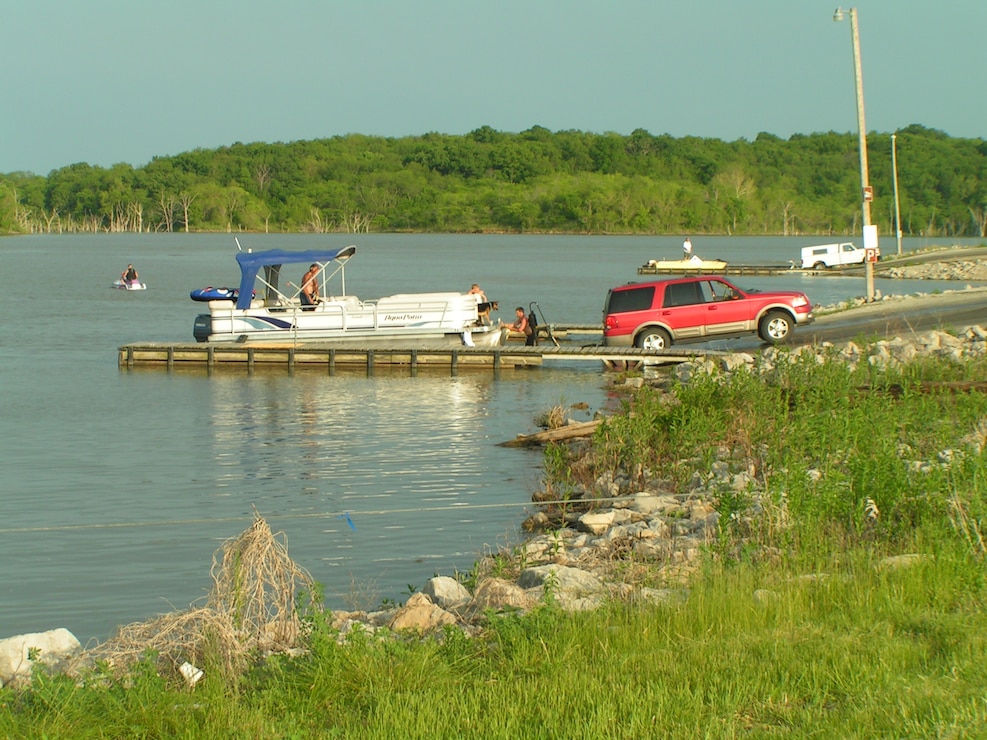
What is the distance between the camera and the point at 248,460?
19.0 meters

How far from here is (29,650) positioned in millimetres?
7094

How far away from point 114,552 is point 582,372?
735 inches

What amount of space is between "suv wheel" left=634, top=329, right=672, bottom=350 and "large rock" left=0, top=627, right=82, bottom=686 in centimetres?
2198

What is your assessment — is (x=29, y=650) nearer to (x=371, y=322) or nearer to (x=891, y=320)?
(x=371, y=322)

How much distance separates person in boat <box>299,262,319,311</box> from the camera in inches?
1257

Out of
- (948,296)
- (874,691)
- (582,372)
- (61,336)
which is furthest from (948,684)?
(61,336)

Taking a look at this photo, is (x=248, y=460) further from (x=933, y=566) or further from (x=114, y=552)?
(x=933, y=566)

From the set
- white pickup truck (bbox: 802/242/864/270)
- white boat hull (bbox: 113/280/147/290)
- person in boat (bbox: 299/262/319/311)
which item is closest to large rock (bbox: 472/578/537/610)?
person in boat (bbox: 299/262/319/311)

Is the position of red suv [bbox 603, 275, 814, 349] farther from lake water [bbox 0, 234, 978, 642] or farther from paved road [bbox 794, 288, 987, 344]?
lake water [bbox 0, 234, 978, 642]

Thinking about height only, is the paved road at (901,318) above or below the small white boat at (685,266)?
below

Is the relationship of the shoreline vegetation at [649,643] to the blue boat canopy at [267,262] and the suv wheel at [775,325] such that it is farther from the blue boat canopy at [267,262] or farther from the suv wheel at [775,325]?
the blue boat canopy at [267,262]

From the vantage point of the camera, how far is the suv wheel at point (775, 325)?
28.5 m

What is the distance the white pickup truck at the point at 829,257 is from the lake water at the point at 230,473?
46502 mm

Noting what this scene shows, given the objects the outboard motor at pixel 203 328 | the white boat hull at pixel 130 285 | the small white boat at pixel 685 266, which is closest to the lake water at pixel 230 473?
the outboard motor at pixel 203 328
